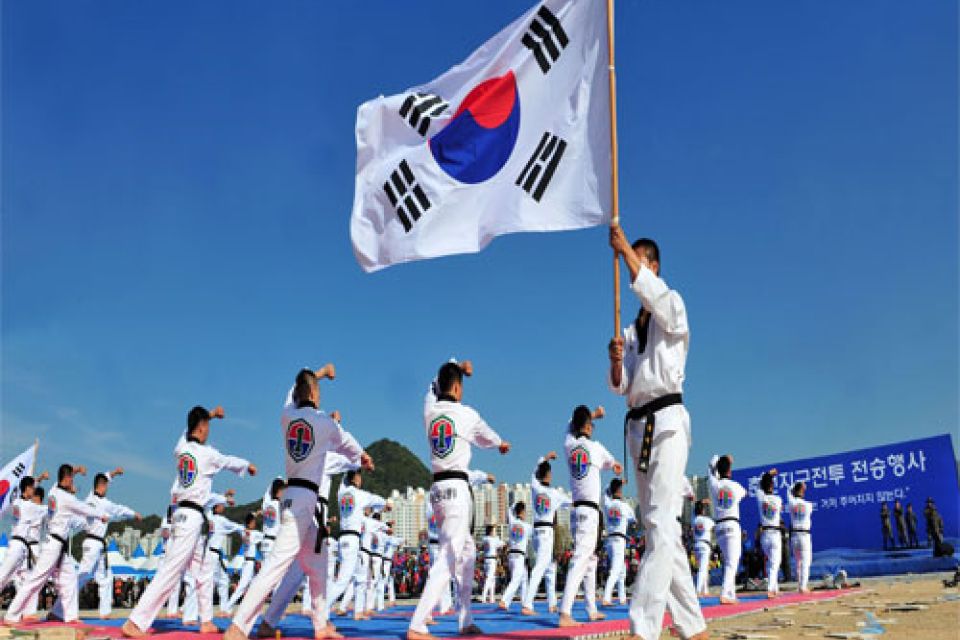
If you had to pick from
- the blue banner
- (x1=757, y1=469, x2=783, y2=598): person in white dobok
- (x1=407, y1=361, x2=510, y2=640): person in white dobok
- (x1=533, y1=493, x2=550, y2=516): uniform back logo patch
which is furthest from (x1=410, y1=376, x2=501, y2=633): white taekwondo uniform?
the blue banner

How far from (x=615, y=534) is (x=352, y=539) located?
4.94 meters

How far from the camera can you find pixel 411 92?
823 centimetres

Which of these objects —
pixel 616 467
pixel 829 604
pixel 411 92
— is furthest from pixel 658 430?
pixel 829 604

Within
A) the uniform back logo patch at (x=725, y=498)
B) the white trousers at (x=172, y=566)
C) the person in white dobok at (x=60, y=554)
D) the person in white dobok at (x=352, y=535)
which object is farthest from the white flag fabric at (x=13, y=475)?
the uniform back logo patch at (x=725, y=498)

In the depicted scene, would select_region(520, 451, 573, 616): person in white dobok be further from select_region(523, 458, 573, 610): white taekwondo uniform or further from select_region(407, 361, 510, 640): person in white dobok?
select_region(407, 361, 510, 640): person in white dobok

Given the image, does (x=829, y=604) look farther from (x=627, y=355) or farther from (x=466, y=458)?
(x=627, y=355)

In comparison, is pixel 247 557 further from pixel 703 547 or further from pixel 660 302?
pixel 660 302

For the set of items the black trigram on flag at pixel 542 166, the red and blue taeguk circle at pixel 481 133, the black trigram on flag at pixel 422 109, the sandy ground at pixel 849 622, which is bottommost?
the sandy ground at pixel 849 622

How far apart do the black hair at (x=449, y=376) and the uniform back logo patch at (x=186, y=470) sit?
3.65 metres

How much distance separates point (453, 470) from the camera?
768 centimetres

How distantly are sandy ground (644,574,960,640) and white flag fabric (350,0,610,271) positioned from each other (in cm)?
399

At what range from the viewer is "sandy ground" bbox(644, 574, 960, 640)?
646cm

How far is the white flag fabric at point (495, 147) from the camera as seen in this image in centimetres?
683

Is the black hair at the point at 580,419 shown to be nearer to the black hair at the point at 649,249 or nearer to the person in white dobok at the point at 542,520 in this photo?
the person in white dobok at the point at 542,520
